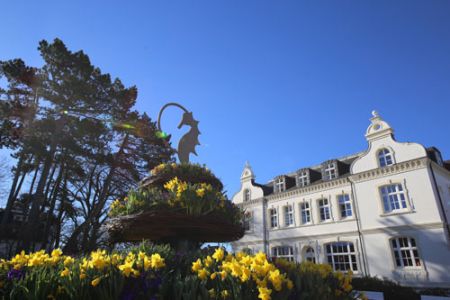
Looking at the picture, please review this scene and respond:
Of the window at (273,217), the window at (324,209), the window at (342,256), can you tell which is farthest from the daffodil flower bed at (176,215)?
the window at (273,217)

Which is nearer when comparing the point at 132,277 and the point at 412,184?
the point at 132,277

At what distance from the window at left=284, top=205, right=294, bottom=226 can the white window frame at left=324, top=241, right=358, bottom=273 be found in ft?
12.3

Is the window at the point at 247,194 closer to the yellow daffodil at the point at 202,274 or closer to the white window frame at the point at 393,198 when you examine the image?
the white window frame at the point at 393,198

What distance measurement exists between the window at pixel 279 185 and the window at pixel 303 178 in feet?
5.64

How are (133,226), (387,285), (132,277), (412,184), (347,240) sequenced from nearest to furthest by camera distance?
(132,277) → (133,226) → (387,285) → (412,184) → (347,240)

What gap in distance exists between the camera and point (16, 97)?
16625mm

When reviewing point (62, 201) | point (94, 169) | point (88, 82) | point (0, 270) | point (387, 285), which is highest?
point (88, 82)

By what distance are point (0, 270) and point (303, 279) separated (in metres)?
2.04

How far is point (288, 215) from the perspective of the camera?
80.8 feet

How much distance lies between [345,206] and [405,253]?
15.7 ft

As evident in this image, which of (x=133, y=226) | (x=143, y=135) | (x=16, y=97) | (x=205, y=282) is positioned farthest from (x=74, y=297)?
(x=16, y=97)

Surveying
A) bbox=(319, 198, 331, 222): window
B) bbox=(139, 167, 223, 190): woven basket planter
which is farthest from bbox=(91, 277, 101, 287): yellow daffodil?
bbox=(319, 198, 331, 222): window

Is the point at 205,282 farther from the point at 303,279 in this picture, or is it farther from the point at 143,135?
the point at 143,135

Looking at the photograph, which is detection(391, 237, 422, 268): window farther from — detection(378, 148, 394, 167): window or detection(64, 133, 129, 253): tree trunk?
detection(64, 133, 129, 253): tree trunk
